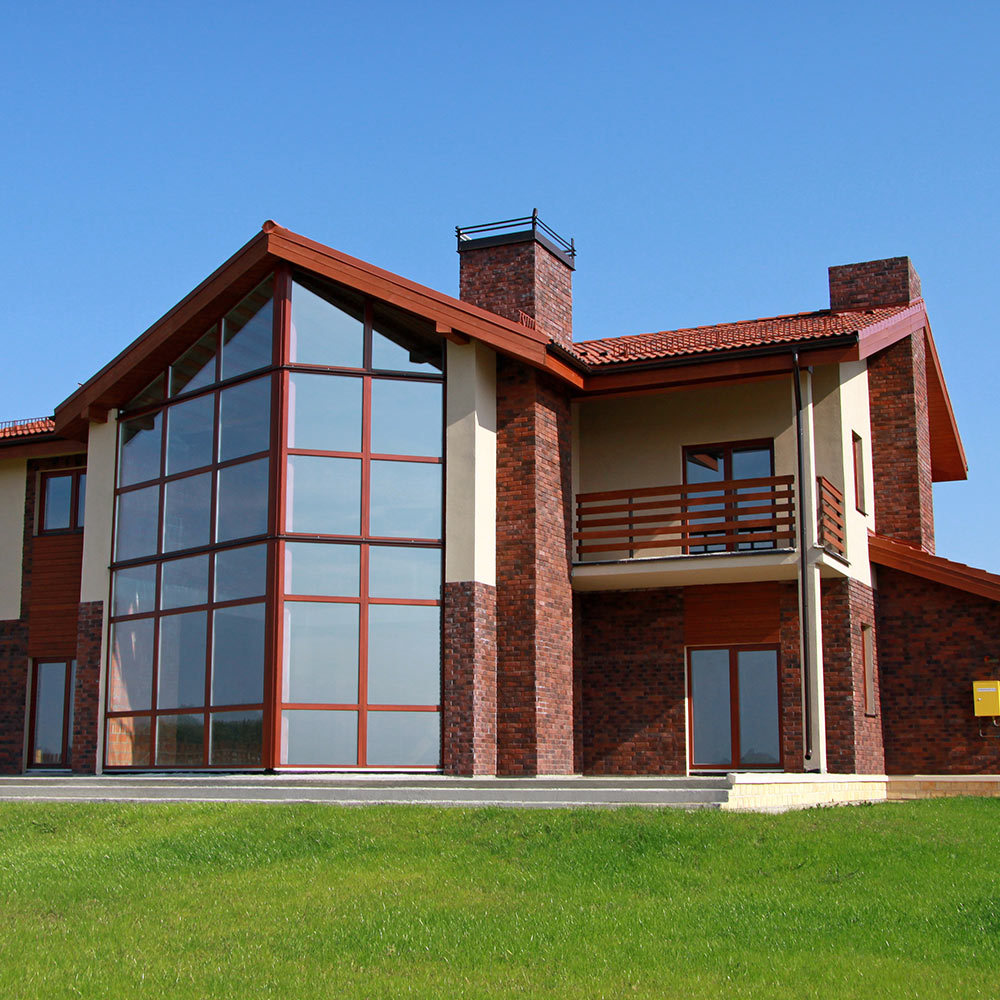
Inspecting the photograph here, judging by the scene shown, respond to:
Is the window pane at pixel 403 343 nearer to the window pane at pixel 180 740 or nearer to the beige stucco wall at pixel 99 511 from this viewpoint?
the beige stucco wall at pixel 99 511

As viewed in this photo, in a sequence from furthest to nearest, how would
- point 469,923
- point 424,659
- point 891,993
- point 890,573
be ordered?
point 890,573 < point 424,659 < point 469,923 < point 891,993

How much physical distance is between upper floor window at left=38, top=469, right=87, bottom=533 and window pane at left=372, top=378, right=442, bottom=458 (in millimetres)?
6764

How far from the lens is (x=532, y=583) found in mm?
17562

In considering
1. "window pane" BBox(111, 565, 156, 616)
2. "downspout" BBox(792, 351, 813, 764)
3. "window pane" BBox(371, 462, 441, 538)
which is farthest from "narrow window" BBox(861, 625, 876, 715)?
"window pane" BBox(111, 565, 156, 616)

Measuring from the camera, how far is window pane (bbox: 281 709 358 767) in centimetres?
1648

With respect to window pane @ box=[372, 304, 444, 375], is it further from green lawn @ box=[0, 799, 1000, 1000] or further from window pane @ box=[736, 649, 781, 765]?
green lawn @ box=[0, 799, 1000, 1000]

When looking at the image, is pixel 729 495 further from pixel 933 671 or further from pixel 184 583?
pixel 184 583

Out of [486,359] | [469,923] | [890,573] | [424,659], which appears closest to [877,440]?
[890,573]

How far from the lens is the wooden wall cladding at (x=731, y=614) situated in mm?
18719

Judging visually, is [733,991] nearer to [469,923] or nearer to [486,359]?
[469,923]

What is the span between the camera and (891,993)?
693cm

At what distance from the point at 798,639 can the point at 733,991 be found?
38.9 ft

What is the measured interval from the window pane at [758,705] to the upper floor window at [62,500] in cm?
1117

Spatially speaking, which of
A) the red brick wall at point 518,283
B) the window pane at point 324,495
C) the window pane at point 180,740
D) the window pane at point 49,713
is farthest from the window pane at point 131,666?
the red brick wall at point 518,283
